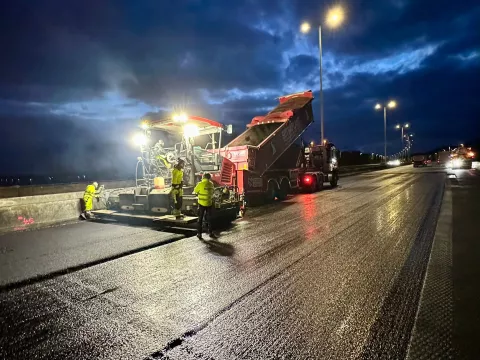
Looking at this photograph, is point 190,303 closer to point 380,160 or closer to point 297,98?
point 297,98

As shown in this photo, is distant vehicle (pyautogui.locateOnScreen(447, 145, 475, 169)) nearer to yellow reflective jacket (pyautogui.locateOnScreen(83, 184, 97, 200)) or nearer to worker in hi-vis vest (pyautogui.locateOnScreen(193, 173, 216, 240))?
worker in hi-vis vest (pyautogui.locateOnScreen(193, 173, 216, 240))

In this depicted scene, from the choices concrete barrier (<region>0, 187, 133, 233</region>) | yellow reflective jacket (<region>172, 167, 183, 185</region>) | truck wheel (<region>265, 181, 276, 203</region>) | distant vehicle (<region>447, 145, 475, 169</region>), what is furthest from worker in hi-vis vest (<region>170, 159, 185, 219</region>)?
distant vehicle (<region>447, 145, 475, 169</region>)

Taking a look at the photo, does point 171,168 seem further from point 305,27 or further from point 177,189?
point 305,27

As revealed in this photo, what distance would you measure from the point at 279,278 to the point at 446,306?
6.50 ft

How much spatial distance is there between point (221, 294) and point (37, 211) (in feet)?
26.4

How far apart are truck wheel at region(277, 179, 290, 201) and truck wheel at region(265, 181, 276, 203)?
0.47 metres

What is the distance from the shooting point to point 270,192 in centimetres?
1354

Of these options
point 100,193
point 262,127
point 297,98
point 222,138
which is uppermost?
point 297,98

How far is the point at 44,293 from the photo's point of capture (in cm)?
420

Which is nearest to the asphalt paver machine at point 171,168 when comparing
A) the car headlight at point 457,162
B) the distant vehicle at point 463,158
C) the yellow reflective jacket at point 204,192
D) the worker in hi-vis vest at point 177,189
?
the worker in hi-vis vest at point 177,189

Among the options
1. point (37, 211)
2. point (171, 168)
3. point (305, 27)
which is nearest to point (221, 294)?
point (171, 168)

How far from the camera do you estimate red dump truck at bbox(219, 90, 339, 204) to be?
1232cm

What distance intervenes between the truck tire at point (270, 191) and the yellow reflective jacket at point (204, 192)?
19.7ft

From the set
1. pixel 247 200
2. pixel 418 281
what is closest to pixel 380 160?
pixel 247 200
